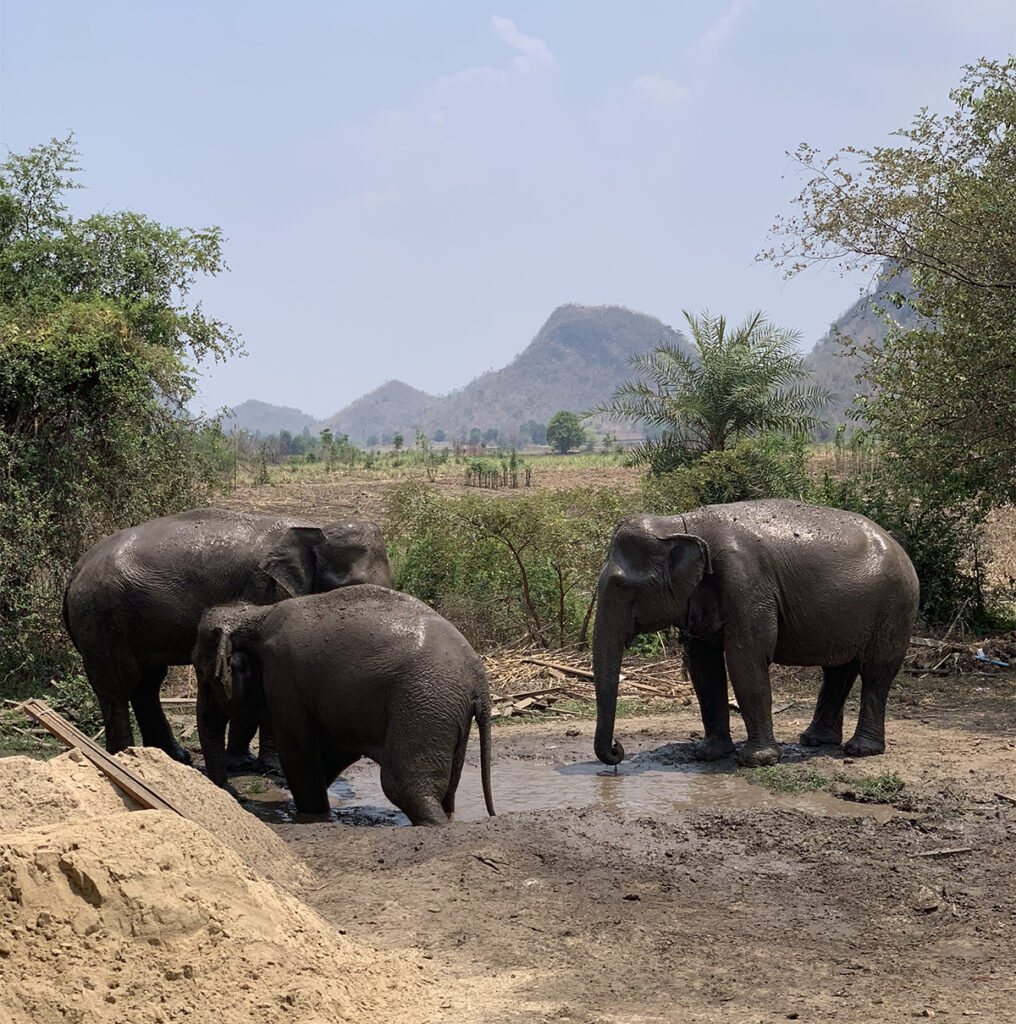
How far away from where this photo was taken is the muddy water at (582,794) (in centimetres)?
979

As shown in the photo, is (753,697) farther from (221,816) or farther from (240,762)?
(221,816)

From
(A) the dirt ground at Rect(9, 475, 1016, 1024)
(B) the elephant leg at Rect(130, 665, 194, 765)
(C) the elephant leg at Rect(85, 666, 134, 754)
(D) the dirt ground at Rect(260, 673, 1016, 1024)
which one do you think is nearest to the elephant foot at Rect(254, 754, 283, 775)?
(B) the elephant leg at Rect(130, 665, 194, 765)

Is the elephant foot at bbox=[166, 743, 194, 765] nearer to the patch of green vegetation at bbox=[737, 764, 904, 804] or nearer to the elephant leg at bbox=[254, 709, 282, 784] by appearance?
the elephant leg at bbox=[254, 709, 282, 784]

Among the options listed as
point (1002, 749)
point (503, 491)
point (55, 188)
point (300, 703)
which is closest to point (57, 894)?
point (300, 703)


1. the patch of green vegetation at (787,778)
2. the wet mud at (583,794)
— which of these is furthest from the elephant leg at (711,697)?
the patch of green vegetation at (787,778)

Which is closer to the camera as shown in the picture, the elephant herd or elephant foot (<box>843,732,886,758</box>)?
the elephant herd

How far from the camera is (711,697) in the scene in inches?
453

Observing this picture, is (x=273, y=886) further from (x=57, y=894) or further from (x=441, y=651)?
(x=441, y=651)

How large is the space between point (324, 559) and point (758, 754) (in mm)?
4121

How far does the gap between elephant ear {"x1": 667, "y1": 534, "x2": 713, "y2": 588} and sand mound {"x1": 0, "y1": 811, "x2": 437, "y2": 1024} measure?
5230mm

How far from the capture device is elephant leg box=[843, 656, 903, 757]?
11.3 meters

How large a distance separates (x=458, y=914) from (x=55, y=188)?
1349 cm

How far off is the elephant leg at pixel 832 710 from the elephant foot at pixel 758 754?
864 millimetres

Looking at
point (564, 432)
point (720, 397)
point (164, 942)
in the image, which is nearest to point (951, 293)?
point (720, 397)
